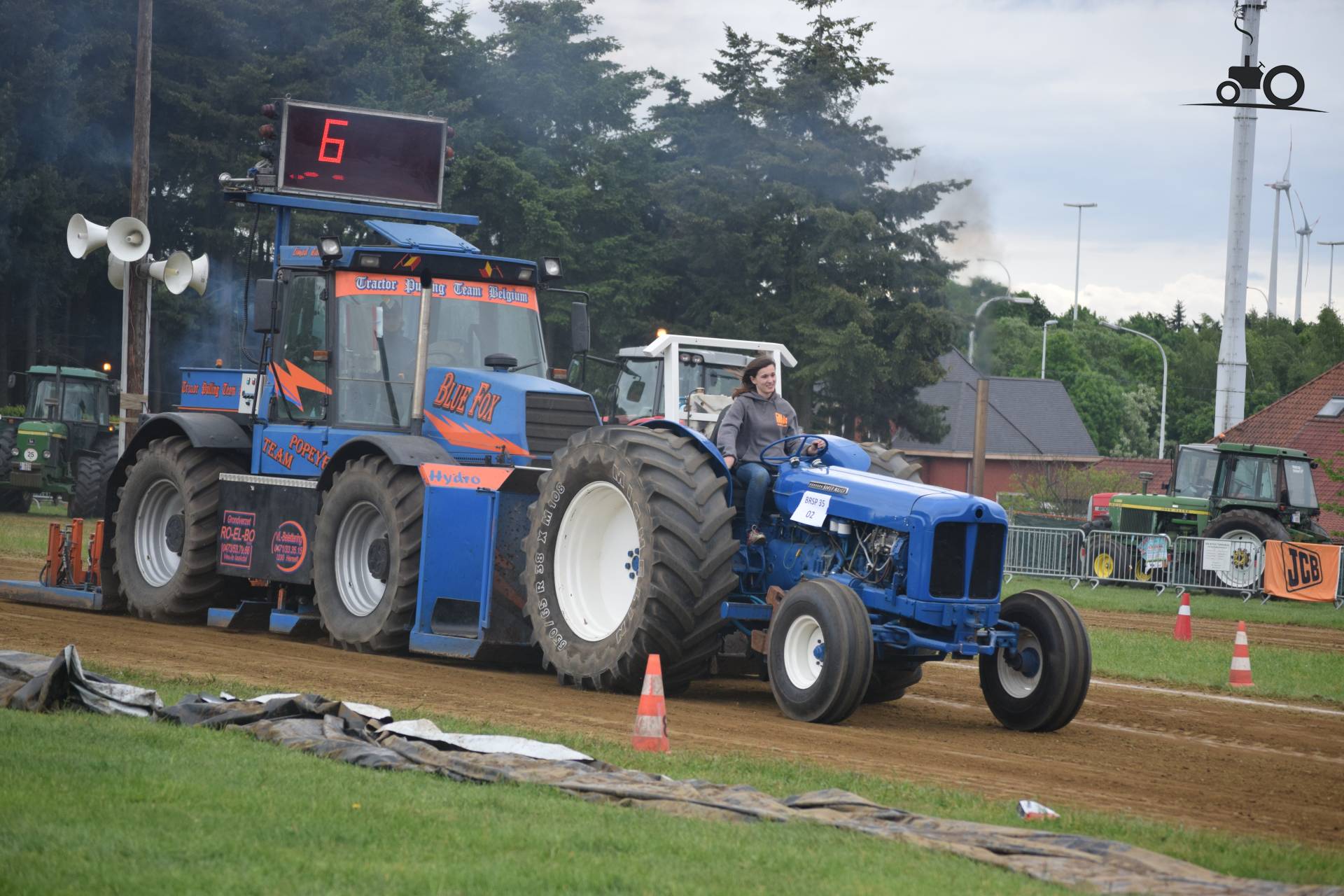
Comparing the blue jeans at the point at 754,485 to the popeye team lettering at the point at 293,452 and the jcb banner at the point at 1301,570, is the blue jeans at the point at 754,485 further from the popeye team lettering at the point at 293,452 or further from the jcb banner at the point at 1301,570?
the jcb banner at the point at 1301,570

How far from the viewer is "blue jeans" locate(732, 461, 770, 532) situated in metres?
10.9

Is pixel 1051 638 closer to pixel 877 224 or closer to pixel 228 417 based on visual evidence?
pixel 228 417

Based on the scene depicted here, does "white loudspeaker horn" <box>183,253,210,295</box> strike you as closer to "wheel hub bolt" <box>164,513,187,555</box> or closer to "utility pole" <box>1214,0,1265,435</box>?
"wheel hub bolt" <box>164,513,187,555</box>

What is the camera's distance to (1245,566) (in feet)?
92.5

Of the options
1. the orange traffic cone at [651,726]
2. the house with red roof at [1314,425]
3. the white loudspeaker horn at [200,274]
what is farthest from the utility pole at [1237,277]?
the orange traffic cone at [651,726]

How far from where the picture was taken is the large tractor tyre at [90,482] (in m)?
30.1

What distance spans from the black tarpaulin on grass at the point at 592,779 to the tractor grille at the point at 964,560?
3.20 meters

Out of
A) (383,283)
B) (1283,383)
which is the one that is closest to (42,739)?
(383,283)

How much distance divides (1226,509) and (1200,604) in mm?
5076

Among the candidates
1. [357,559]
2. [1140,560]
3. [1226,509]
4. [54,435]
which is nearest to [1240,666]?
[357,559]

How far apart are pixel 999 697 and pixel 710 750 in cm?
284

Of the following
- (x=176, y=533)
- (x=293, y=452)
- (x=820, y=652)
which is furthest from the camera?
(x=176, y=533)

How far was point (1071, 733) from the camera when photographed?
1033 cm

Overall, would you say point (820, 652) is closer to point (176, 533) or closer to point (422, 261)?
point (422, 261)
